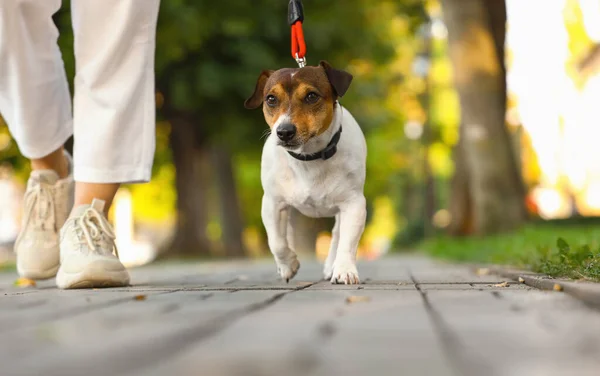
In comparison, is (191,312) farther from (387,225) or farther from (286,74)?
(387,225)

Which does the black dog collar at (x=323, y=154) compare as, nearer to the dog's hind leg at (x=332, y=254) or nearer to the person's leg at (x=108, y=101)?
the dog's hind leg at (x=332, y=254)

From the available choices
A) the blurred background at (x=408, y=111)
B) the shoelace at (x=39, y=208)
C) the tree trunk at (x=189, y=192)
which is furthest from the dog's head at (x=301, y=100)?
the tree trunk at (x=189, y=192)

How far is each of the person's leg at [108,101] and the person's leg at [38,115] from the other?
11.3 inches

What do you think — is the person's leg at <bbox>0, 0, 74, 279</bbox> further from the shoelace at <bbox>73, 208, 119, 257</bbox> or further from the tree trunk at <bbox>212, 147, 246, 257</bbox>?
the tree trunk at <bbox>212, 147, 246, 257</bbox>

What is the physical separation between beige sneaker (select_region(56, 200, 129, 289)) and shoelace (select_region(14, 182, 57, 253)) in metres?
0.46

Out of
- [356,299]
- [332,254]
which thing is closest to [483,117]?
[332,254]

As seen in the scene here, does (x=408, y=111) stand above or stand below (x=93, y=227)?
above

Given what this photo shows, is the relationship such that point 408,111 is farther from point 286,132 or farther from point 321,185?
point 286,132

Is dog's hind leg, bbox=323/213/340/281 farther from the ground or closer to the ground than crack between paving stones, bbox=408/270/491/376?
farther from the ground

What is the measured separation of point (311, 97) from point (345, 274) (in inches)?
44.6

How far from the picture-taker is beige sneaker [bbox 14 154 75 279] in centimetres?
514

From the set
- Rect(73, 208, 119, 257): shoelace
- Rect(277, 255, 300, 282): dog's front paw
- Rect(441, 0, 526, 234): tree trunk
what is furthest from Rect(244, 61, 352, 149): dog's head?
Rect(441, 0, 526, 234): tree trunk

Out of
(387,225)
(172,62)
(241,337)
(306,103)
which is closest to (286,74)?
(306,103)

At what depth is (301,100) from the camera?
5.12 metres
